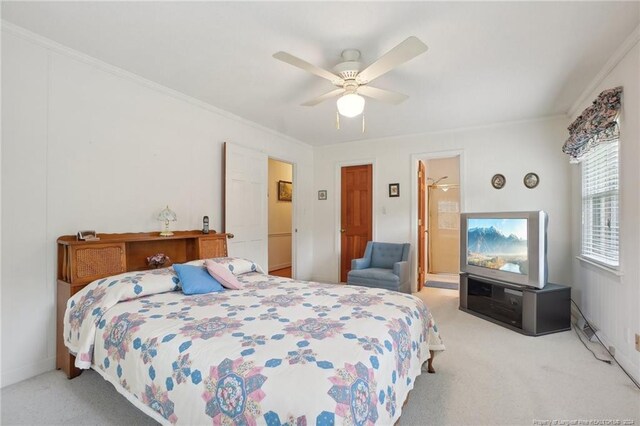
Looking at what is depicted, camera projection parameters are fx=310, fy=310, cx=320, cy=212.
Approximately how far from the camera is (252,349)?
1.34m

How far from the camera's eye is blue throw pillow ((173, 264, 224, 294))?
7.52 feet

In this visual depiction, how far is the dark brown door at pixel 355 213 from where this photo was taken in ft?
17.1

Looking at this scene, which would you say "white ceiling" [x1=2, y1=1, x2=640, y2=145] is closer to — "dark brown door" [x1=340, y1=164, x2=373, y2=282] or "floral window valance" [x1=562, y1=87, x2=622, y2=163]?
"floral window valance" [x1=562, y1=87, x2=622, y2=163]

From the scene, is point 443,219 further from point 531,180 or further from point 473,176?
point 531,180

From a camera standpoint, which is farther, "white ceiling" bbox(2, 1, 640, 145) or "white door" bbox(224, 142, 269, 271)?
"white door" bbox(224, 142, 269, 271)

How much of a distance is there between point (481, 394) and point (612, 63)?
8.97 ft

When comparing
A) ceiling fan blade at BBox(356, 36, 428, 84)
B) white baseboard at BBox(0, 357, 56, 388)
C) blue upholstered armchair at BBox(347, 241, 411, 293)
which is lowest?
white baseboard at BBox(0, 357, 56, 388)

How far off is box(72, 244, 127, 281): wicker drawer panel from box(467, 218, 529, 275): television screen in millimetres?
3681

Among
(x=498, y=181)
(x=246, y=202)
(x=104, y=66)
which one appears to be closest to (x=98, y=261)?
(x=104, y=66)

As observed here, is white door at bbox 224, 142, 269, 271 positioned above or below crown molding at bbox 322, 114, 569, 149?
below

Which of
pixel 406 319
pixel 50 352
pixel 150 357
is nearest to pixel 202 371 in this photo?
pixel 150 357

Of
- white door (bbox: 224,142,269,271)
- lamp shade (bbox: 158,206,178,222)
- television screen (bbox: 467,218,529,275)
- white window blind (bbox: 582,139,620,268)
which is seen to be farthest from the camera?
white door (bbox: 224,142,269,271)

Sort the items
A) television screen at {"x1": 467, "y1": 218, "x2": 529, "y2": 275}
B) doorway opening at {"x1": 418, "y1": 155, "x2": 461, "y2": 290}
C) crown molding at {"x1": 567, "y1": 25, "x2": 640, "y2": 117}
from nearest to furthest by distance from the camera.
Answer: crown molding at {"x1": 567, "y1": 25, "x2": 640, "y2": 117} → television screen at {"x1": 467, "y1": 218, "x2": 529, "y2": 275} → doorway opening at {"x1": 418, "y1": 155, "x2": 461, "y2": 290}

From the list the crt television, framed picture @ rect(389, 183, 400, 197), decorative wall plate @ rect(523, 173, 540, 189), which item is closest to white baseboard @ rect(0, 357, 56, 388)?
the crt television
